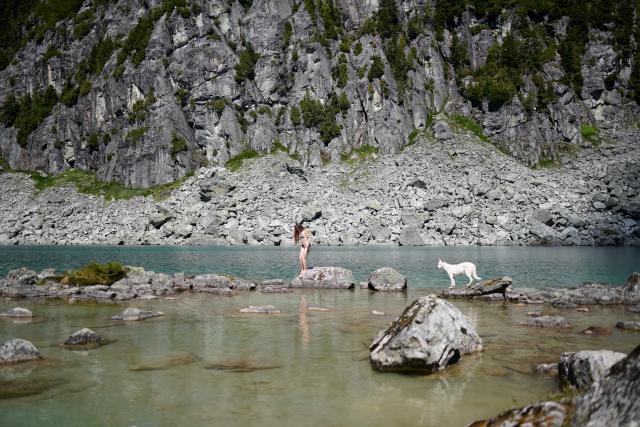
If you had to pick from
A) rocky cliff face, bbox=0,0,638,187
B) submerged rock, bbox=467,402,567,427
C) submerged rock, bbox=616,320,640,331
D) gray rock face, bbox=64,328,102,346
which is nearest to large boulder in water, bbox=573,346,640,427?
submerged rock, bbox=467,402,567,427

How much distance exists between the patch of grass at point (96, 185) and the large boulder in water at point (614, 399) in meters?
126

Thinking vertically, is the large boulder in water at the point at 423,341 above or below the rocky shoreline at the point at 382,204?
below

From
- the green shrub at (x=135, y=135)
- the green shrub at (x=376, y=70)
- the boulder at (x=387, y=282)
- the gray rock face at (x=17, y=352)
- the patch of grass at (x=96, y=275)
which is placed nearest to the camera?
the gray rock face at (x=17, y=352)

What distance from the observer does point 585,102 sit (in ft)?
472

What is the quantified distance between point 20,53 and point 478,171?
17124 centimetres

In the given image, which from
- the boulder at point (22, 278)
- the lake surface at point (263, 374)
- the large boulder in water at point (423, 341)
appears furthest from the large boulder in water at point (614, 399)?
the boulder at point (22, 278)

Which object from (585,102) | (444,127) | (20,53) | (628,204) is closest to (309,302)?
(628,204)

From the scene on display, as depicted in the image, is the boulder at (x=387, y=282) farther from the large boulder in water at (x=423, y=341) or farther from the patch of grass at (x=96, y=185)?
the patch of grass at (x=96, y=185)

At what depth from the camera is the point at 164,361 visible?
1137cm

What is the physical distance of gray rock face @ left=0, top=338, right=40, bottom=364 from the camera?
11.1 meters

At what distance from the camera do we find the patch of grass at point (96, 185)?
128 m

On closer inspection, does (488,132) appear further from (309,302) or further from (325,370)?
(325,370)

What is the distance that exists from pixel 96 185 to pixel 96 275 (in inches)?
4652

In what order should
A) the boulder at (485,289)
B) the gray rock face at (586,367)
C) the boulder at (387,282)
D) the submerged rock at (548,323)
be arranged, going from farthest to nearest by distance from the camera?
the boulder at (387,282) < the boulder at (485,289) < the submerged rock at (548,323) < the gray rock face at (586,367)
